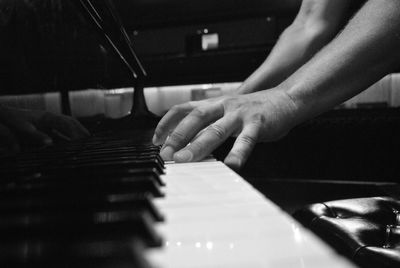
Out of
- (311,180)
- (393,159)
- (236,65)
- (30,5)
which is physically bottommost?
(311,180)

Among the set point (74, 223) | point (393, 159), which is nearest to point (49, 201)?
point (74, 223)

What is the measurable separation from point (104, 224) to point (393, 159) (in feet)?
8.25

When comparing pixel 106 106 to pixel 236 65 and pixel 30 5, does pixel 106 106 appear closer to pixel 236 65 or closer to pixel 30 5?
pixel 30 5

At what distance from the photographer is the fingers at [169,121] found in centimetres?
95

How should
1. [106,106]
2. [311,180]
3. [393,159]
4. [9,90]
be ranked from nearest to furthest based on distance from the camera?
[9,90] → [106,106] → [393,159] → [311,180]

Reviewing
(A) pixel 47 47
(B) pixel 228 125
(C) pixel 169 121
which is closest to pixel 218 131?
(B) pixel 228 125

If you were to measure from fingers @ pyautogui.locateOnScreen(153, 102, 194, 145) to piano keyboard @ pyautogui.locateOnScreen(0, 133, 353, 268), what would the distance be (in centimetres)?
42

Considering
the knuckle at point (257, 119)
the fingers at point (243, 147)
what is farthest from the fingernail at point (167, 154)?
the knuckle at point (257, 119)

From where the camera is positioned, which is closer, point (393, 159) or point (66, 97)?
point (66, 97)

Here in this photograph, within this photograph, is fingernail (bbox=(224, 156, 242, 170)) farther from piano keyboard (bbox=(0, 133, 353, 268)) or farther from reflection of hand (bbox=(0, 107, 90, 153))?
reflection of hand (bbox=(0, 107, 90, 153))

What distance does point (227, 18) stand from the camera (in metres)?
6.01

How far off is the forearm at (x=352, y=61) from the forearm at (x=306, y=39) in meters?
0.52

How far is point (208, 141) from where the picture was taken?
781mm

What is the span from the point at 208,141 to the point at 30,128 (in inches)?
14.3
